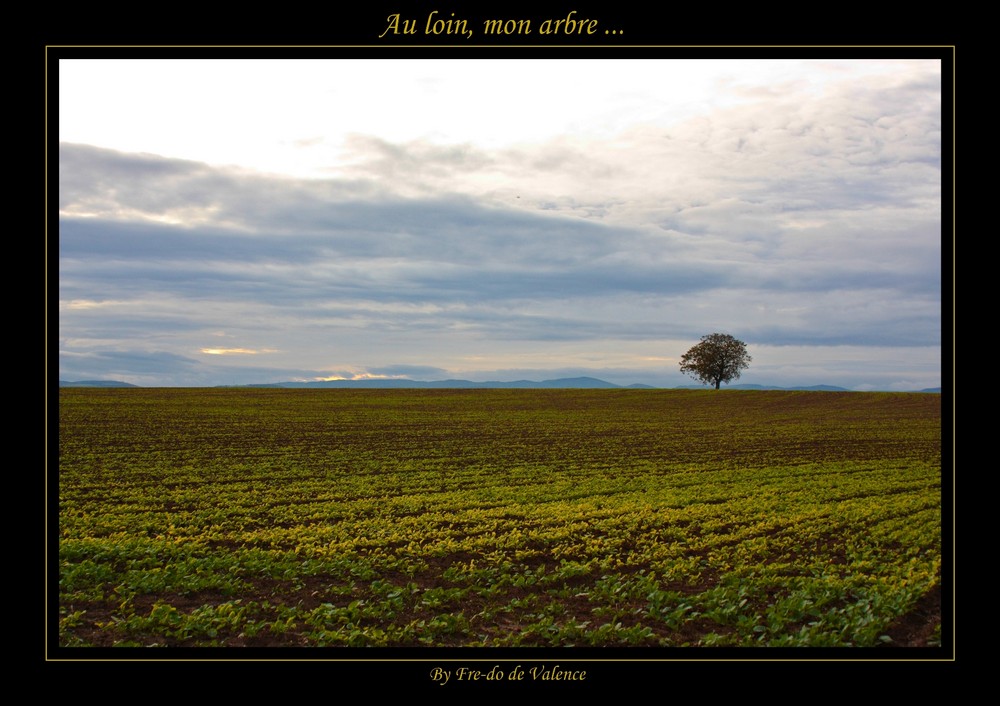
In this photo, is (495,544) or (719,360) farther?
(719,360)

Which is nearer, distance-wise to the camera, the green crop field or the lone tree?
the green crop field

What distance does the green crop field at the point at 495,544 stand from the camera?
10836 millimetres

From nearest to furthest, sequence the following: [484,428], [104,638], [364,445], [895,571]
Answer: [104,638]
[895,571]
[364,445]
[484,428]

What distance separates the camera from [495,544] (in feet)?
53.0

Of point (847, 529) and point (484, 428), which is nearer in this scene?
point (847, 529)

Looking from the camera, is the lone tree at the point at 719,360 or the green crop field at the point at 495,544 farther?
the lone tree at the point at 719,360

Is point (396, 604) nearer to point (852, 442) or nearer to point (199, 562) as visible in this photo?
point (199, 562)

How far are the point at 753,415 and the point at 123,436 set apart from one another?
60652 millimetres

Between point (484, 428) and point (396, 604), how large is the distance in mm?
41248

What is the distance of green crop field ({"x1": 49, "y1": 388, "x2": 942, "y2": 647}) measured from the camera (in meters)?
10.8

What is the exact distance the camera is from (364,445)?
40469 millimetres
